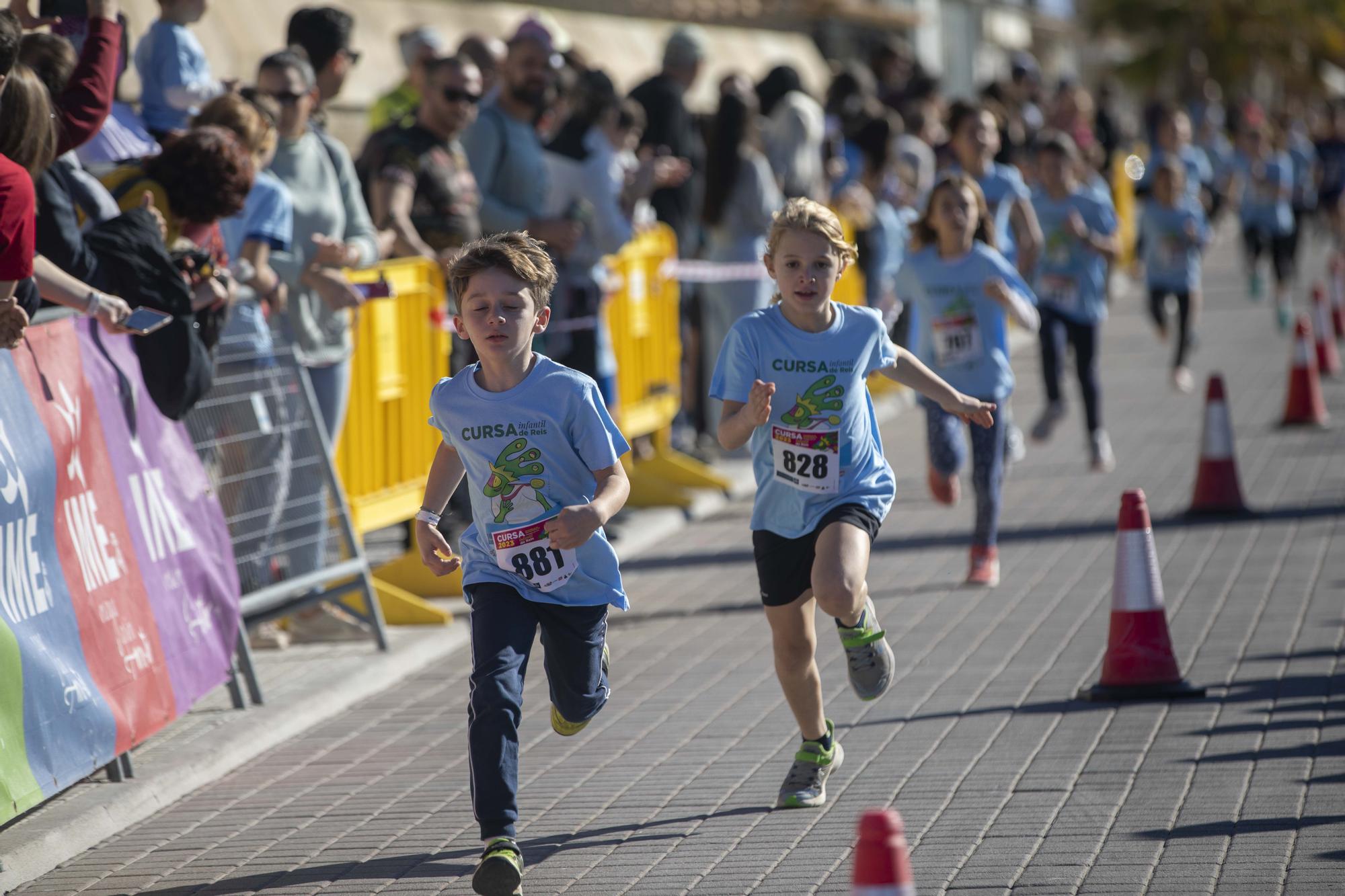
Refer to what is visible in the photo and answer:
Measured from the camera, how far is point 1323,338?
17.2 m

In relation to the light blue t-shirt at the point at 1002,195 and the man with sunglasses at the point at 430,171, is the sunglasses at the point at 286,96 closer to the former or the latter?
the man with sunglasses at the point at 430,171

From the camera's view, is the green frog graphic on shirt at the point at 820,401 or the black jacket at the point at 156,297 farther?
the black jacket at the point at 156,297

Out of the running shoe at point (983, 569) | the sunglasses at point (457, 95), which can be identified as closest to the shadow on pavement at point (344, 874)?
the running shoe at point (983, 569)

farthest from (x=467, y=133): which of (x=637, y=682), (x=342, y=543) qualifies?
(x=637, y=682)

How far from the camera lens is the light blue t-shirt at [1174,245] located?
51.9 feet

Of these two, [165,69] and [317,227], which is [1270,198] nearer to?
[317,227]

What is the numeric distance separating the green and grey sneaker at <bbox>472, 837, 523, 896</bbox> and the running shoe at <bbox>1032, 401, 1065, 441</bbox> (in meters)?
8.48

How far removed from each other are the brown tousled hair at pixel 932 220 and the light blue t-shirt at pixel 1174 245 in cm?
639

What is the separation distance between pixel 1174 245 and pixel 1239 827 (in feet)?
36.5

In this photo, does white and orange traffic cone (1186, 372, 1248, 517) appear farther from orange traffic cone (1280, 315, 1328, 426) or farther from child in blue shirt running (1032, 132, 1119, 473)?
orange traffic cone (1280, 315, 1328, 426)

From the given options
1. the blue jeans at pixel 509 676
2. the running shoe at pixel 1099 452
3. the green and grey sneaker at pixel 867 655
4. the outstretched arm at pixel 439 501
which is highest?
the outstretched arm at pixel 439 501

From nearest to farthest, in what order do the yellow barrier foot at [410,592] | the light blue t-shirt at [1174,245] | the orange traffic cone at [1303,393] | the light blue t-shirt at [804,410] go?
the light blue t-shirt at [804,410] → the yellow barrier foot at [410,592] → the orange traffic cone at [1303,393] → the light blue t-shirt at [1174,245]

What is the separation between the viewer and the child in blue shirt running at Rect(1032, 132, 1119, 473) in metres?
12.6

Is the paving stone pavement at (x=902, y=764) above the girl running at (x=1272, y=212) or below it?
below
